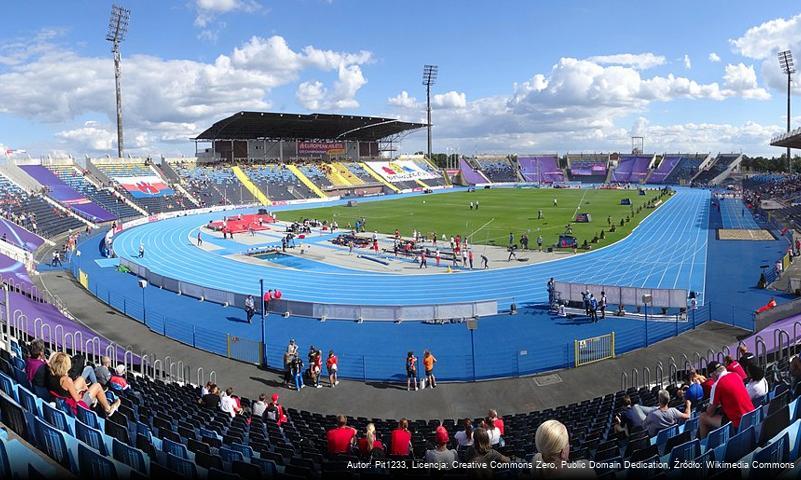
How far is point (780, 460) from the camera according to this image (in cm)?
511

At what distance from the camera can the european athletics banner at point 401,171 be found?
347ft

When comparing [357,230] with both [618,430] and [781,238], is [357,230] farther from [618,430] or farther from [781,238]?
[618,430]

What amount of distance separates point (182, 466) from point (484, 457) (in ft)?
9.96

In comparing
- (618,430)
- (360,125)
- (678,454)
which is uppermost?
(360,125)

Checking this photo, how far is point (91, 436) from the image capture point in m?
6.09

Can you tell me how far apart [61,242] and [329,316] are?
105 ft

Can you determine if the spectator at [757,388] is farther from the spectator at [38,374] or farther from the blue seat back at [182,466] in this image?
the spectator at [38,374]

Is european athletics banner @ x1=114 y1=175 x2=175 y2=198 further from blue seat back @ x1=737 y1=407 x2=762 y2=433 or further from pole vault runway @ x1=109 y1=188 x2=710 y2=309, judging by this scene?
blue seat back @ x1=737 y1=407 x2=762 y2=433

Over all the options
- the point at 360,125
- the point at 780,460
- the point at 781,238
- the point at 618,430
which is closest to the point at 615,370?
the point at 618,430

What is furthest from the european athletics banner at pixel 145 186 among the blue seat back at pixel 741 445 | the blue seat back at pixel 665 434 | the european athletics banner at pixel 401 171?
the blue seat back at pixel 741 445

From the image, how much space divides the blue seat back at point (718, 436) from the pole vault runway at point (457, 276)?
1932 cm

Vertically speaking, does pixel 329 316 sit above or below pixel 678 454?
below

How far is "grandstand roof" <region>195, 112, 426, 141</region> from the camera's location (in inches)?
3344

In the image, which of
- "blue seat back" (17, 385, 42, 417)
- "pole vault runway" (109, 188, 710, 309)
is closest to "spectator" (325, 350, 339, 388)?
"blue seat back" (17, 385, 42, 417)
